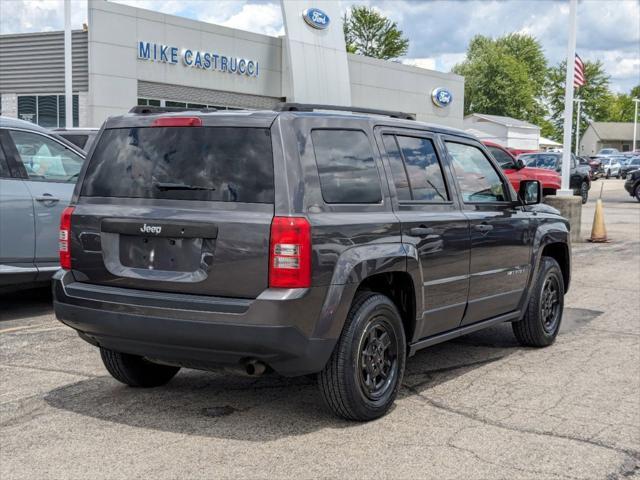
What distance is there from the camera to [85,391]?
553 centimetres

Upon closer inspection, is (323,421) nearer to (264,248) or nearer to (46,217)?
(264,248)

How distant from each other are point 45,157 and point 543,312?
5.06m

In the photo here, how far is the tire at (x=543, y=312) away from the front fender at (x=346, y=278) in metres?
2.44

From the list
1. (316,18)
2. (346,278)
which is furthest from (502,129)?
(346,278)

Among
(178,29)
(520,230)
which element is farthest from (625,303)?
(178,29)

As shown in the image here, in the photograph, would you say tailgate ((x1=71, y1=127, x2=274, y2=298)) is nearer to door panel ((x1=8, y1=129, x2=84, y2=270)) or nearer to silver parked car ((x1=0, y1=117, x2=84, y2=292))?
silver parked car ((x1=0, y1=117, x2=84, y2=292))

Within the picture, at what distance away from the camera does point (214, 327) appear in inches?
173

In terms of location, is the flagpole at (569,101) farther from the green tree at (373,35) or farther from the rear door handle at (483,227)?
the green tree at (373,35)

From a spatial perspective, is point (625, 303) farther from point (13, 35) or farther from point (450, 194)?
point (13, 35)

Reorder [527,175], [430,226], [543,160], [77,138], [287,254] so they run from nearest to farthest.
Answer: [287,254]
[430,226]
[77,138]
[527,175]
[543,160]

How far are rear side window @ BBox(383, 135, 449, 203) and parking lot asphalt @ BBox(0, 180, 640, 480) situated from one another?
1347 mm

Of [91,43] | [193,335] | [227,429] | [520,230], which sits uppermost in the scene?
[91,43]

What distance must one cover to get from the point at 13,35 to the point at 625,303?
2480 cm

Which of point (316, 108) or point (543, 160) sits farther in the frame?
point (543, 160)
